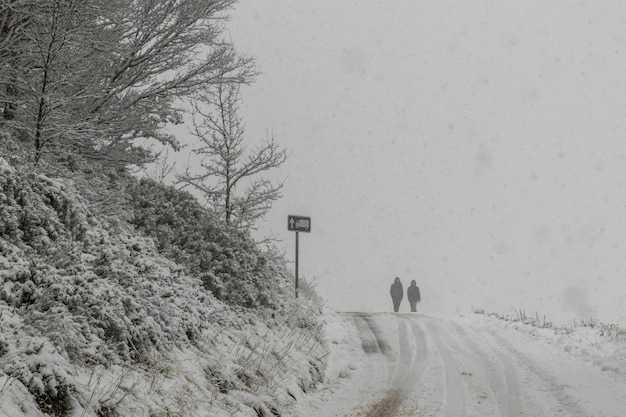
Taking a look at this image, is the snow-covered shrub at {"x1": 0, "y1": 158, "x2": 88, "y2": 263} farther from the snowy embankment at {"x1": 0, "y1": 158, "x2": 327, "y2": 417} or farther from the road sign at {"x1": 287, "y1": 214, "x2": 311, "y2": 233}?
the road sign at {"x1": 287, "y1": 214, "x2": 311, "y2": 233}

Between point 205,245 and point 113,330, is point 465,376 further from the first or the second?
point 113,330

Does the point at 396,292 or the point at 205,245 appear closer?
the point at 205,245

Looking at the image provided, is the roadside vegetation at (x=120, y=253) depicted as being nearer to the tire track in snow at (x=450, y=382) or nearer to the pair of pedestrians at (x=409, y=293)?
the tire track in snow at (x=450, y=382)

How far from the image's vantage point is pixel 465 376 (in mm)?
9688

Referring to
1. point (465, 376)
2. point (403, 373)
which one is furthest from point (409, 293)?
point (465, 376)

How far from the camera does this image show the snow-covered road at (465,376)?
798 centimetres

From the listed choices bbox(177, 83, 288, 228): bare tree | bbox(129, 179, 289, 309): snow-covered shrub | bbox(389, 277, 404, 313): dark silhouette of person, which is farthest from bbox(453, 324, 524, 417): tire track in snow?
bbox(389, 277, 404, 313): dark silhouette of person

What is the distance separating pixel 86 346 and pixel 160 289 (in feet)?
7.76

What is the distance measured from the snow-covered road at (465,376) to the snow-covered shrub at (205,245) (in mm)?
2114

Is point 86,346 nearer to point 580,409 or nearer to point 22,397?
point 22,397

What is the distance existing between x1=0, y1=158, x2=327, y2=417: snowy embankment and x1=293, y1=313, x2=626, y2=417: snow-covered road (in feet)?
3.00

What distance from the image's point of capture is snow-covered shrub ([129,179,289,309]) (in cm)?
1028

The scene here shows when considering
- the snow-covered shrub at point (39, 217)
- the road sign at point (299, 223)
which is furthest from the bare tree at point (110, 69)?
the road sign at point (299, 223)

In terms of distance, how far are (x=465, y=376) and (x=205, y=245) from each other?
5221 millimetres
